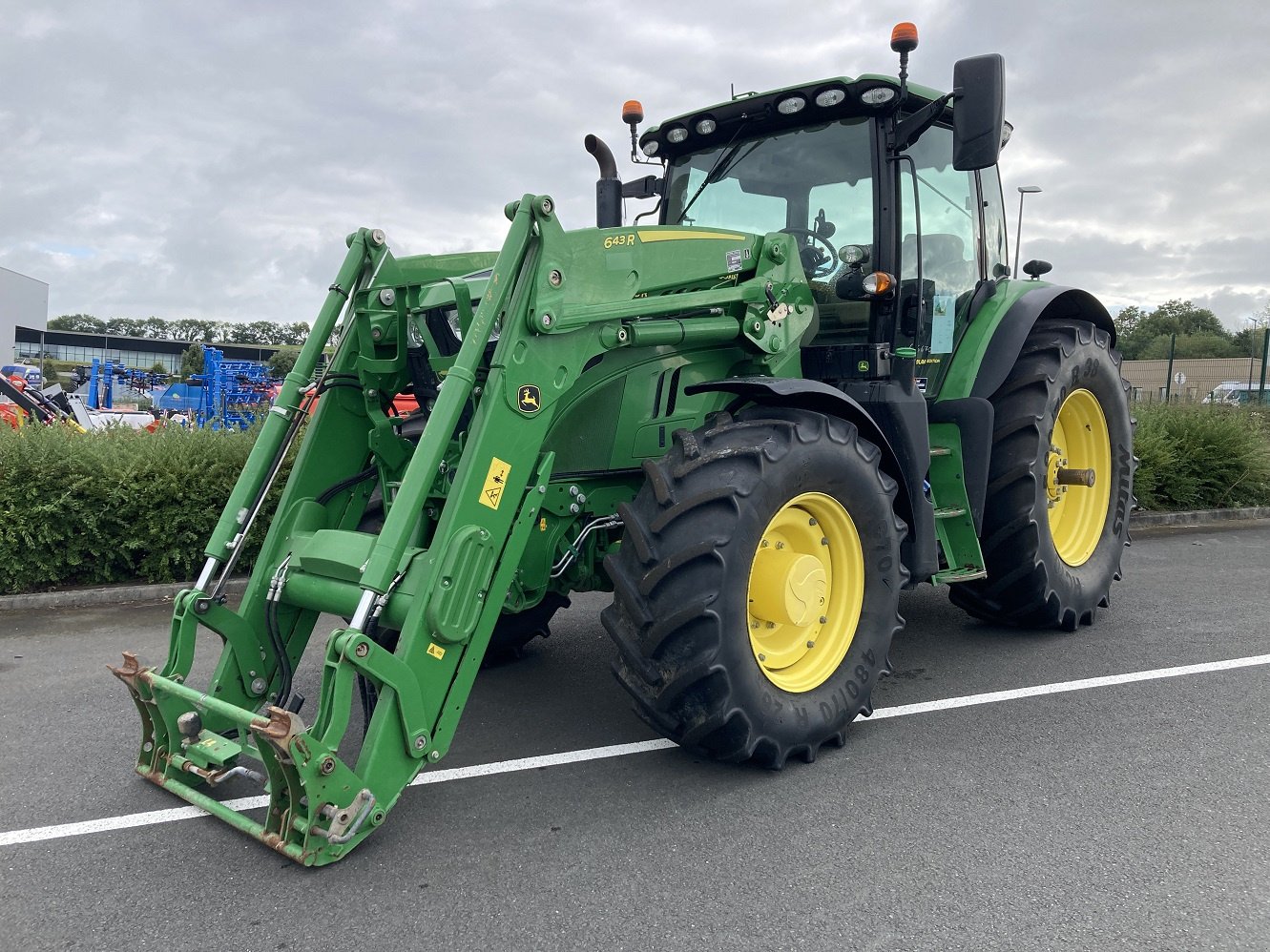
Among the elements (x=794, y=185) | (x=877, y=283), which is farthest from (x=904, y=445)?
(x=794, y=185)

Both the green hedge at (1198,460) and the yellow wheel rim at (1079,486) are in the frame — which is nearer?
the yellow wheel rim at (1079,486)

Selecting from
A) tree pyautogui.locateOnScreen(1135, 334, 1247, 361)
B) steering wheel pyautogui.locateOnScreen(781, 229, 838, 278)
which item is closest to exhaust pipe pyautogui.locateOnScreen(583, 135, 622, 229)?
steering wheel pyautogui.locateOnScreen(781, 229, 838, 278)

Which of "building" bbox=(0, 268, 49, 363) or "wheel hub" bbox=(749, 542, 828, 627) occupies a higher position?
"building" bbox=(0, 268, 49, 363)

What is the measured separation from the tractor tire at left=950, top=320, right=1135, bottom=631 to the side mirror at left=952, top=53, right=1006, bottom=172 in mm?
1794

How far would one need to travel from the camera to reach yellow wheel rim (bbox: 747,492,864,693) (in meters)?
3.78

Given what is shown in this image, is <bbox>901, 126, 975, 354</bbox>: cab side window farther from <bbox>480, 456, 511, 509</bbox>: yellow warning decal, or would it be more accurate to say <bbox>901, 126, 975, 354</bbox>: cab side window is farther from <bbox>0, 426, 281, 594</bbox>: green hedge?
<bbox>0, 426, 281, 594</bbox>: green hedge

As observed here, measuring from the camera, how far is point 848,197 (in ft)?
15.8

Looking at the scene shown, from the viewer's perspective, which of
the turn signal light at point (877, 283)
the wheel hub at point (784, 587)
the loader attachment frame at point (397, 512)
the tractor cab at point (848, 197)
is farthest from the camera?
the tractor cab at point (848, 197)

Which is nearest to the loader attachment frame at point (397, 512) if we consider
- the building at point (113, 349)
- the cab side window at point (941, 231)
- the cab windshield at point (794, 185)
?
the cab windshield at point (794, 185)

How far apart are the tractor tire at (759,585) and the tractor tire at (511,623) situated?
3.40ft

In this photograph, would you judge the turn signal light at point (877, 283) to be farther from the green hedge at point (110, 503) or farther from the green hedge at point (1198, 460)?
the green hedge at point (1198, 460)

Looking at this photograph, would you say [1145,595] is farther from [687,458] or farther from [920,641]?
[687,458]

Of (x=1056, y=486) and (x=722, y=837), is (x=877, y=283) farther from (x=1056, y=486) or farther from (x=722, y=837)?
(x=722, y=837)

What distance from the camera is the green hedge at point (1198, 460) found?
34.9 ft
